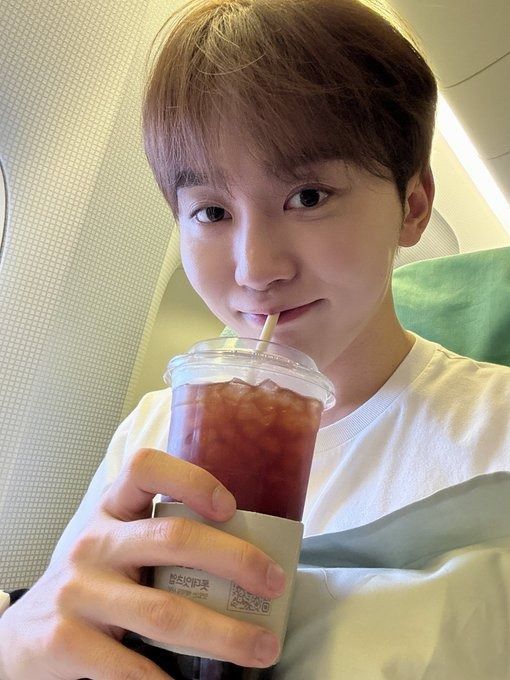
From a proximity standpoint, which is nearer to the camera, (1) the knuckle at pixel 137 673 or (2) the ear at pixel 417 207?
(1) the knuckle at pixel 137 673

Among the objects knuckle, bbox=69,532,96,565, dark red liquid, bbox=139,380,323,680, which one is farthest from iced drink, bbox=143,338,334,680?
knuckle, bbox=69,532,96,565

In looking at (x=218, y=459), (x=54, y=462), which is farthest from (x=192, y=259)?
(x=54, y=462)

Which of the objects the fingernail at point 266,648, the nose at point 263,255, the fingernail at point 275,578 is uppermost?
the nose at point 263,255

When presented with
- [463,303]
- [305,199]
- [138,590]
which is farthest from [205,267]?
[463,303]

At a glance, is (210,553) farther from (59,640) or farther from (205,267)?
(205,267)

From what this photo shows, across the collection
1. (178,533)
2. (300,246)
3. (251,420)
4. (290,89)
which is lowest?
(178,533)

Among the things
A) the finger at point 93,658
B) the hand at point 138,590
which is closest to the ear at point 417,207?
the hand at point 138,590

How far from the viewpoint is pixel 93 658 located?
0.56 m

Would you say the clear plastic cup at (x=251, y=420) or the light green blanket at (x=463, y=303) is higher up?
the light green blanket at (x=463, y=303)

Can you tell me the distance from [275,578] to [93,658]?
175mm

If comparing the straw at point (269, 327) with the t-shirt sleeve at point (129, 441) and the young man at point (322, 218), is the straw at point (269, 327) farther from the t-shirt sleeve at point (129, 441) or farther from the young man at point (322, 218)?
the t-shirt sleeve at point (129, 441)

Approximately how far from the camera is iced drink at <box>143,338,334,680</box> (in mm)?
591

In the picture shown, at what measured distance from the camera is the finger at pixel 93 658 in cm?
55

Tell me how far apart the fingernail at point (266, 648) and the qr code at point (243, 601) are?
25 mm
